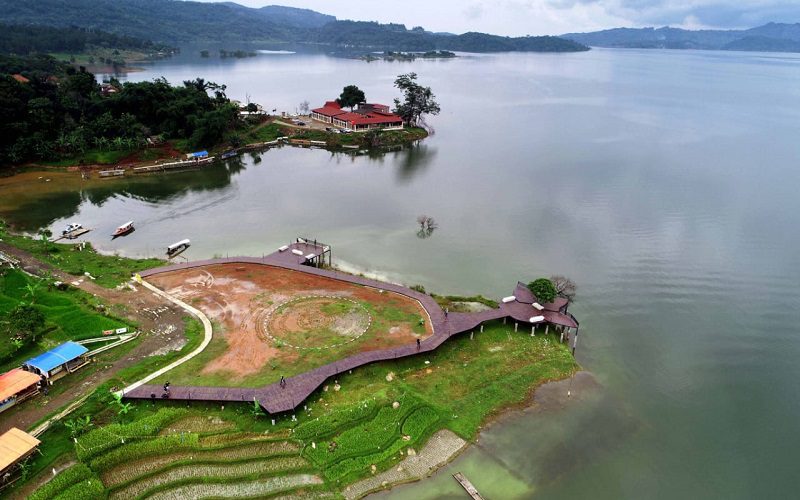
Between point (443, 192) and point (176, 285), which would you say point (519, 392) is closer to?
point (176, 285)

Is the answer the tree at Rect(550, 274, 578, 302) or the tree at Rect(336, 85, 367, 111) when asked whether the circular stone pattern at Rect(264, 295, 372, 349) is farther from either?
the tree at Rect(336, 85, 367, 111)

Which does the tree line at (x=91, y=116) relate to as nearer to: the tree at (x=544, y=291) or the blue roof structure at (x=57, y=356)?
the blue roof structure at (x=57, y=356)

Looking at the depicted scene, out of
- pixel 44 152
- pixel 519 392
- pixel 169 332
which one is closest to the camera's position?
pixel 519 392

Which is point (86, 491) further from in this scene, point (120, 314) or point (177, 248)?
point (177, 248)

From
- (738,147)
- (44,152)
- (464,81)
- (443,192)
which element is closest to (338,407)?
(443,192)

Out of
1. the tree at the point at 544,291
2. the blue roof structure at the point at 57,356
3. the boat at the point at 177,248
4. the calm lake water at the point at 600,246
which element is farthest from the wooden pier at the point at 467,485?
the boat at the point at 177,248

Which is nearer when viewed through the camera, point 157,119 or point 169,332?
point 169,332
